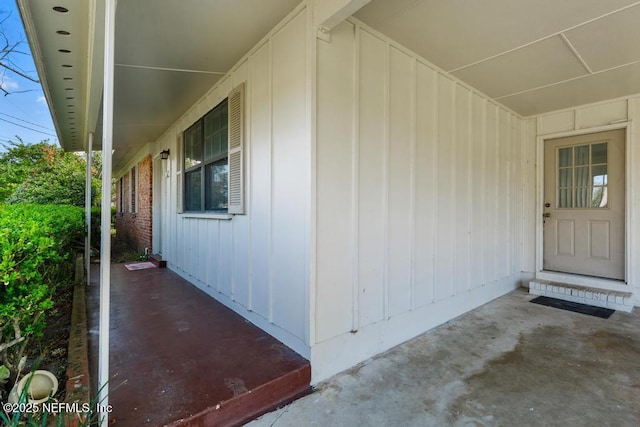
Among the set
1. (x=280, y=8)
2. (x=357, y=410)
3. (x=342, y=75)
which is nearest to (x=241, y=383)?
(x=357, y=410)

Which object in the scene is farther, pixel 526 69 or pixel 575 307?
pixel 575 307

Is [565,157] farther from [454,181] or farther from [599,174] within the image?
[454,181]

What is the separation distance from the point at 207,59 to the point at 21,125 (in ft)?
12.0

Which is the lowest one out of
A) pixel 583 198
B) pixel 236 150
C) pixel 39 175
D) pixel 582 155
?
pixel 583 198

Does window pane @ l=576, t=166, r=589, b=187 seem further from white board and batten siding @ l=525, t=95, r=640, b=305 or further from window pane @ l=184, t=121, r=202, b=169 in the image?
window pane @ l=184, t=121, r=202, b=169

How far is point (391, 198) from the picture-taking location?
122 inches

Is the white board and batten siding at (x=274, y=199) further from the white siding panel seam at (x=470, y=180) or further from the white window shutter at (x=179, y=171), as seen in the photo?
the white siding panel seam at (x=470, y=180)

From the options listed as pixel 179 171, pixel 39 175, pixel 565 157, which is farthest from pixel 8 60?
pixel 565 157

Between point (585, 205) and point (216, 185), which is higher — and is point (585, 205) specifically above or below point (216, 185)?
below

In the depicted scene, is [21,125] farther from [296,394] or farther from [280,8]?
[296,394]

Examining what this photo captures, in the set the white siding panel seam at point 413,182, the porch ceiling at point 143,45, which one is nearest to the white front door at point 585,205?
the white siding panel seam at point 413,182

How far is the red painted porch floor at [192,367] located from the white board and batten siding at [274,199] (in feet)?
0.75

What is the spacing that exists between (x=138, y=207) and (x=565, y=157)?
9750 millimetres

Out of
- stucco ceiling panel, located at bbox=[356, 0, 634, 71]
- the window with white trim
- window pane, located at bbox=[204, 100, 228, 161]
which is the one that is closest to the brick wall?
the window with white trim
